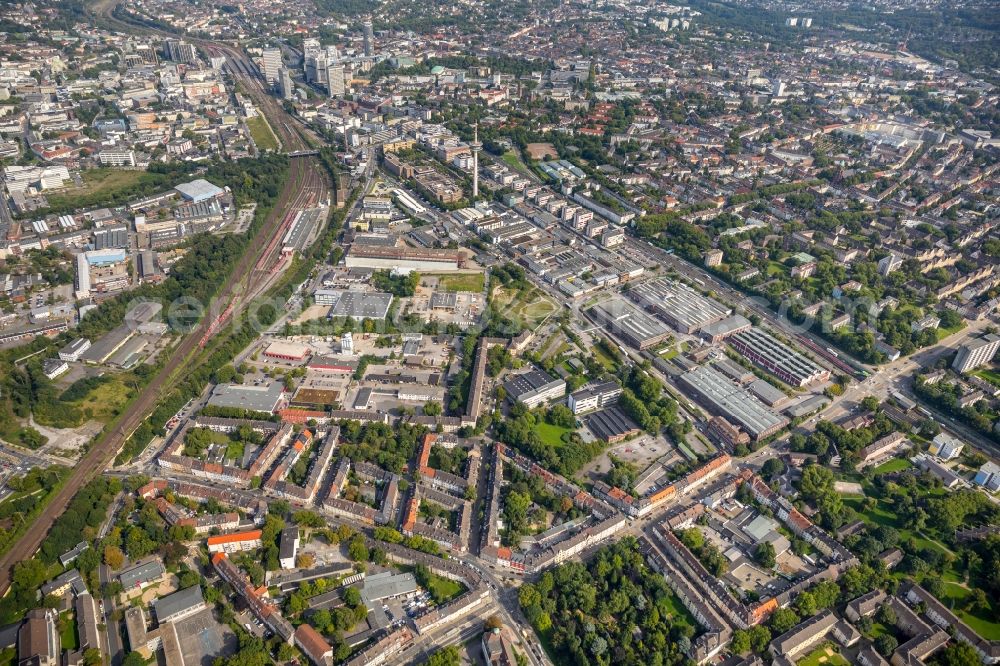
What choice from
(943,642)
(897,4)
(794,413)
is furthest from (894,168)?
(897,4)

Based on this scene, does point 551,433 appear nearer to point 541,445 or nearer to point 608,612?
point 541,445

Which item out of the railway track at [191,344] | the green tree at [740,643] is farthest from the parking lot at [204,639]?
the green tree at [740,643]

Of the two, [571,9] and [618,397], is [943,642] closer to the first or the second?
[618,397]

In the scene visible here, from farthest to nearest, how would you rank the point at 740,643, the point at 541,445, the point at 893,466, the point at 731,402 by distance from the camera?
the point at 731,402, the point at 893,466, the point at 541,445, the point at 740,643

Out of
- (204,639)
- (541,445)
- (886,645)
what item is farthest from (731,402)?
(204,639)

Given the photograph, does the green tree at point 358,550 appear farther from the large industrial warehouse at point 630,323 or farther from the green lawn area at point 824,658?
the large industrial warehouse at point 630,323

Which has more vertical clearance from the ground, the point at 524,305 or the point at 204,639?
the point at 524,305
